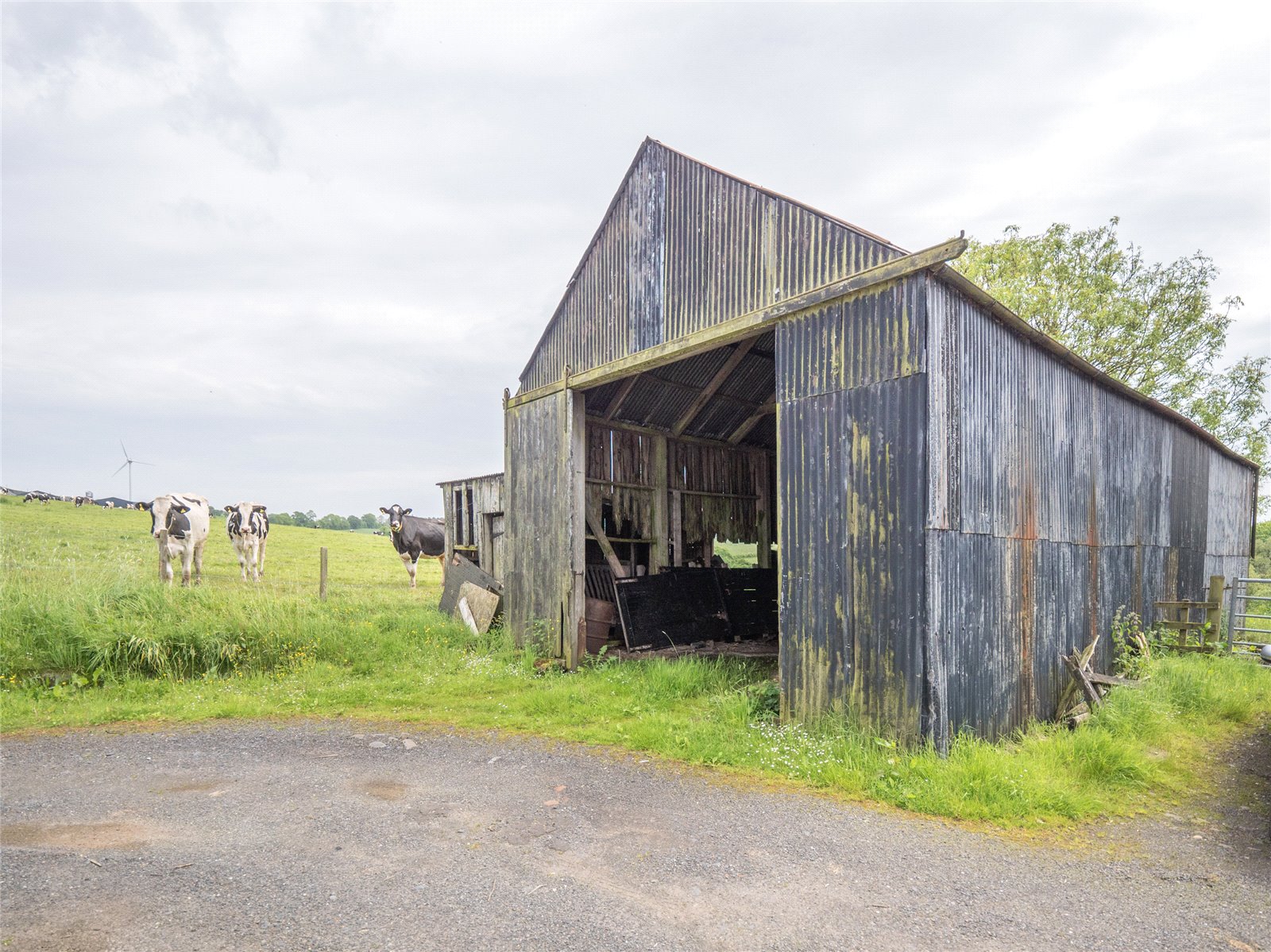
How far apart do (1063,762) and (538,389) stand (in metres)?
7.87

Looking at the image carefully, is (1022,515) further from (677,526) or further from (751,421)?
(677,526)

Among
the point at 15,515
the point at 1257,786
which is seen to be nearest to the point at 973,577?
the point at 1257,786

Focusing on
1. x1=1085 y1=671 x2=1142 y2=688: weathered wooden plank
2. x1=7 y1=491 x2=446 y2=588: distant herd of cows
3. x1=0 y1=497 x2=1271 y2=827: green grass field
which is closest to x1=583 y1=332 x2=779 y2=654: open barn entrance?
x1=0 y1=497 x2=1271 y2=827: green grass field

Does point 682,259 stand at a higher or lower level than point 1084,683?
higher

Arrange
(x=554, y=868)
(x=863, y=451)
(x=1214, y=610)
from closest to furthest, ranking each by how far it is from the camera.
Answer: (x=554, y=868) < (x=863, y=451) < (x=1214, y=610)

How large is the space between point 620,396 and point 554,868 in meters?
7.63

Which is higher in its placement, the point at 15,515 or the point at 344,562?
the point at 15,515

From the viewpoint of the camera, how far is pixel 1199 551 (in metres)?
12.2

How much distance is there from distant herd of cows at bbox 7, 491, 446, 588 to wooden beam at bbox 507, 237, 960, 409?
27.3 ft

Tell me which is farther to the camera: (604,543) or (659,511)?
(659,511)

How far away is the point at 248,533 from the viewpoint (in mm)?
17266

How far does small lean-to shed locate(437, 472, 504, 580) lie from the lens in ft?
51.2

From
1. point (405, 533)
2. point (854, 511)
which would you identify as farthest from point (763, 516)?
point (405, 533)

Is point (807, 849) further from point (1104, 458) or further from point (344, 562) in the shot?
point (344, 562)
